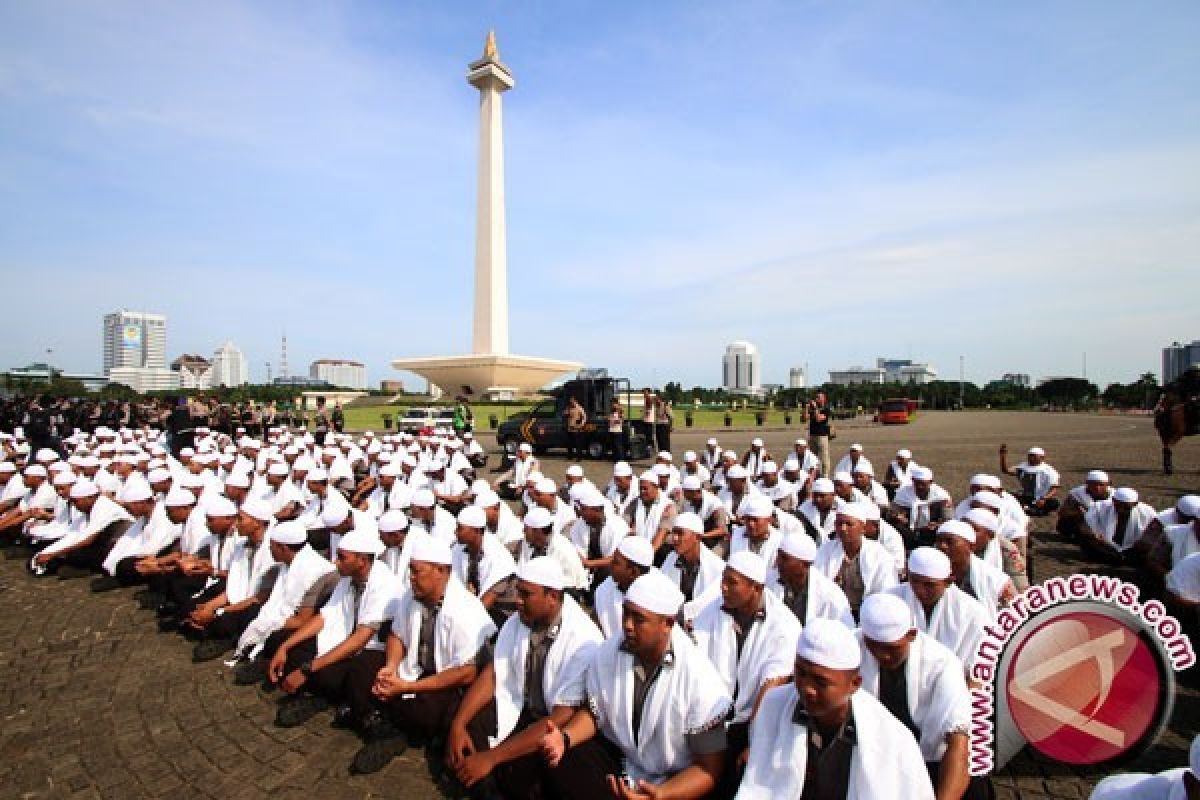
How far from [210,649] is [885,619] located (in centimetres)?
539

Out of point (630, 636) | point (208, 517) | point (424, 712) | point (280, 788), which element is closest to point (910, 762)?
point (630, 636)

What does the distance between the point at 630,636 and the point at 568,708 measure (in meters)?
0.64

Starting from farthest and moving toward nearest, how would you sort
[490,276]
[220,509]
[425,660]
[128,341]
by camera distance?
[128,341], [490,276], [220,509], [425,660]

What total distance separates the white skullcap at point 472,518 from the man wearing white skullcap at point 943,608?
3280 mm

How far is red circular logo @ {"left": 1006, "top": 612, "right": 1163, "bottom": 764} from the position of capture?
3.00 meters

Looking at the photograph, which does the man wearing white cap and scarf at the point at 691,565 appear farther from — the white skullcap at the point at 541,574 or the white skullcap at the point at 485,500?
the white skullcap at the point at 485,500

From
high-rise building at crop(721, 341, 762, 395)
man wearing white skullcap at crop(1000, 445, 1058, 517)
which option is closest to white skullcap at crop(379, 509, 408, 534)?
man wearing white skullcap at crop(1000, 445, 1058, 517)

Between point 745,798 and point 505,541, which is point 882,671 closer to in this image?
point 745,798

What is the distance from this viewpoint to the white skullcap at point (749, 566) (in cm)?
350

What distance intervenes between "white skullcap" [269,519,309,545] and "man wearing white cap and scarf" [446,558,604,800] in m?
2.20

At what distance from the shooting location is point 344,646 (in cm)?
421

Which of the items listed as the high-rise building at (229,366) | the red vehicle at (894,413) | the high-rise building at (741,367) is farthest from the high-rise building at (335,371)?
the red vehicle at (894,413)

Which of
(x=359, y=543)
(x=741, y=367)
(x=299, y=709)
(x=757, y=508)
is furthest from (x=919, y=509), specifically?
(x=741, y=367)

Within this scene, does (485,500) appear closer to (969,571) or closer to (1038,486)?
(969,571)
